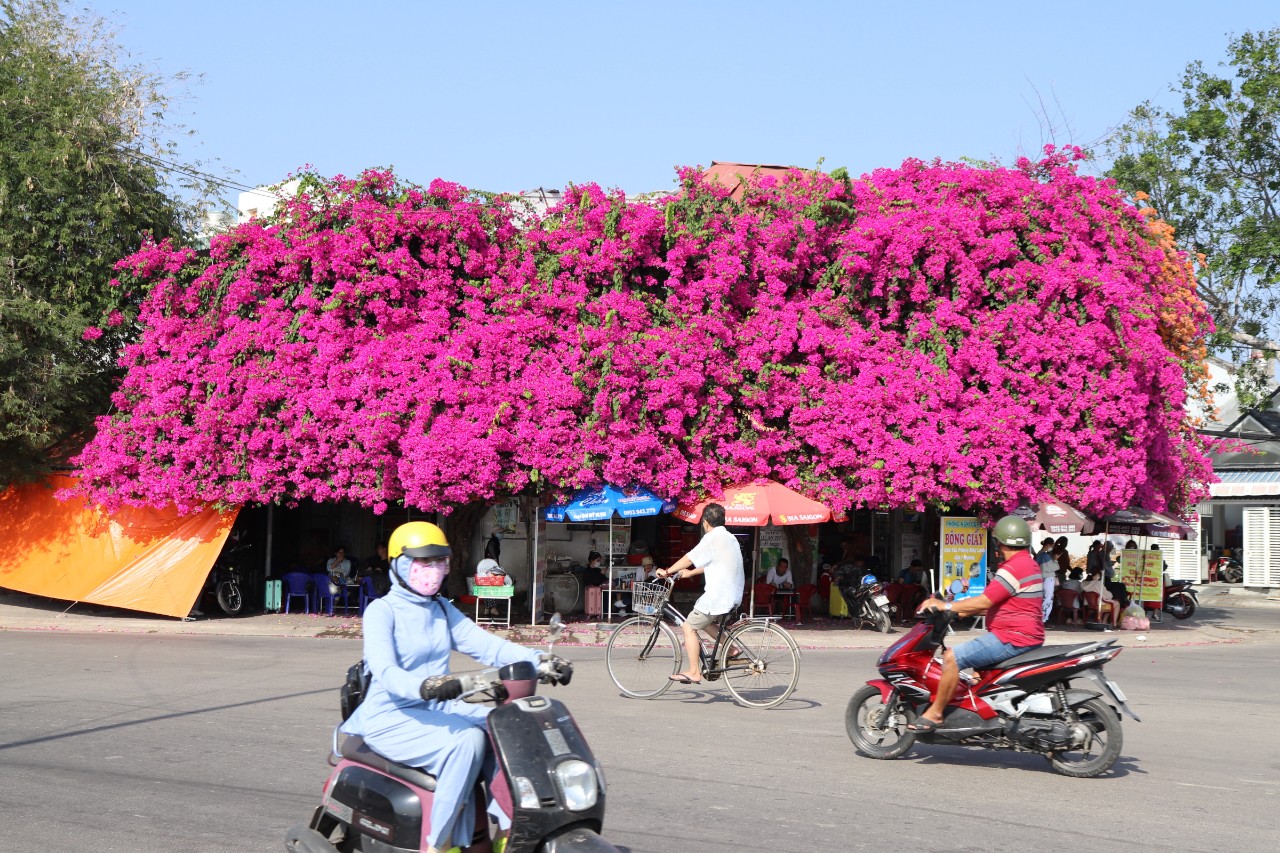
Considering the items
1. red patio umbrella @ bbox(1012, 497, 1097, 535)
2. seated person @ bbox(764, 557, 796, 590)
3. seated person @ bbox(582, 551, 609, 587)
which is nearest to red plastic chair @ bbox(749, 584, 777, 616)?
seated person @ bbox(764, 557, 796, 590)

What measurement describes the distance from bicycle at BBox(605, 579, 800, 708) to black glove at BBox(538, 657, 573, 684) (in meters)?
6.10

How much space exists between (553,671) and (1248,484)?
34.7 meters

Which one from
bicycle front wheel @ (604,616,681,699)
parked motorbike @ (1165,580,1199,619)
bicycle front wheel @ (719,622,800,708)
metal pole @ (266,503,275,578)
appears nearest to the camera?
bicycle front wheel @ (719,622,800,708)

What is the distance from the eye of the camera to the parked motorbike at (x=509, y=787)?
4.55 metres

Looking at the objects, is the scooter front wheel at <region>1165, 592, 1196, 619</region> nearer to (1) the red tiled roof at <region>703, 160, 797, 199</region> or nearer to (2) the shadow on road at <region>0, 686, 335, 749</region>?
(1) the red tiled roof at <region>703, 160, 797, 199</region>

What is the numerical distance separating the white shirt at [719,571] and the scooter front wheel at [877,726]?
2082 mm

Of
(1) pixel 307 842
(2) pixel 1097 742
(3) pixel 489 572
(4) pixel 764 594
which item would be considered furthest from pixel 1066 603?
(1) pixel 307 842

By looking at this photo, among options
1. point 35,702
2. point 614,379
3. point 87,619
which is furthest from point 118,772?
point 87,619

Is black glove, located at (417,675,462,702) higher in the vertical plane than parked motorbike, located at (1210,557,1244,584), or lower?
higher

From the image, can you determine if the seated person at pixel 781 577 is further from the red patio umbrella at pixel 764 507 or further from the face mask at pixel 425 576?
the face mask at pixel 425 576

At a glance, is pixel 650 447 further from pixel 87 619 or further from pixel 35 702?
pixel 35 702

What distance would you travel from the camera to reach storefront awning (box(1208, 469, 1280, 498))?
3501 centimetres

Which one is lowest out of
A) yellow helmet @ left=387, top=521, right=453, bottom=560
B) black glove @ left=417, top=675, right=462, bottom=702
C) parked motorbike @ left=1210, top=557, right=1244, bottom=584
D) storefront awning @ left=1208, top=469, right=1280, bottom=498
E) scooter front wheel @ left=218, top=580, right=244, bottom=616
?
scooter front wheel @ left=218, top=580, right=244, bottom=616

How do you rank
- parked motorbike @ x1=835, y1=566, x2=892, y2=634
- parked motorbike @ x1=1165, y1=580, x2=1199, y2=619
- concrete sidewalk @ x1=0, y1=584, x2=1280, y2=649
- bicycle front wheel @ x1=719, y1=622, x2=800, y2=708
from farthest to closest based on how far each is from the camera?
parked motorbike @ x1=1165, y1=580, x2=1199, y2=619 → parked motorbike @ x1=835, y1=566, x2=892, y2=634 → concrete sidewalk @ x1=0, y1=584, x2=1280, y2=649 → bicycle front wheel @ x1=719, y1=622, x2=800, y2=708
